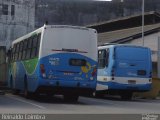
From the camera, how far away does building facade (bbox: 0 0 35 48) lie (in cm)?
6312

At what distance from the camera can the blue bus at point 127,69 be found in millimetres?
24906

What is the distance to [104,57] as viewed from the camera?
25984 millimetres

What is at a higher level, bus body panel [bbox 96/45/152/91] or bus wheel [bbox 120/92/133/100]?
bus body panel [bbox 96/45/152/91]

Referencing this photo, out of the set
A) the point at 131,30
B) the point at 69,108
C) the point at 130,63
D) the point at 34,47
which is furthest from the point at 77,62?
the point at 131,30

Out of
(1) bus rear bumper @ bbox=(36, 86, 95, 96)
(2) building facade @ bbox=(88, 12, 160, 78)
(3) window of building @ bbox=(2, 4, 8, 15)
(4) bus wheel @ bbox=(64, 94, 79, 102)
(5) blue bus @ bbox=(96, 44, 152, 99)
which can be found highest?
(3) window of building @ bbox=(2, 4, 8, 15)

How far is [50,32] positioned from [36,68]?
62.9 inches

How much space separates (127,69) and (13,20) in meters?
40.7

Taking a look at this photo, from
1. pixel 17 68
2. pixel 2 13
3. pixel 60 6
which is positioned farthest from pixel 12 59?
pixel 60 6

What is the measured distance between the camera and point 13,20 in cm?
6388

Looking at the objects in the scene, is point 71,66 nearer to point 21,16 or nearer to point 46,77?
point 46,77

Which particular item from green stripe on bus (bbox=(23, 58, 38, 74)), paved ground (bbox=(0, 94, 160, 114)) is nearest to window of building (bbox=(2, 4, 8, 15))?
green stripe on bus (bbox=(23, 58, 38, 74))

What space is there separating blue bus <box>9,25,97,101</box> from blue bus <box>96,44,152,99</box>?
3939 millimetres

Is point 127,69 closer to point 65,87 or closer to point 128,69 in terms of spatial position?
point 128,69

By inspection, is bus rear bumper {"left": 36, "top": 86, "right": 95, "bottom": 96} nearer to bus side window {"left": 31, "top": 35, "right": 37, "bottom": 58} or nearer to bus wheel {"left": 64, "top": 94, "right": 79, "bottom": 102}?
bus wheel {"left": 64, "top": 94, "right": 79, "bottom": 102}
